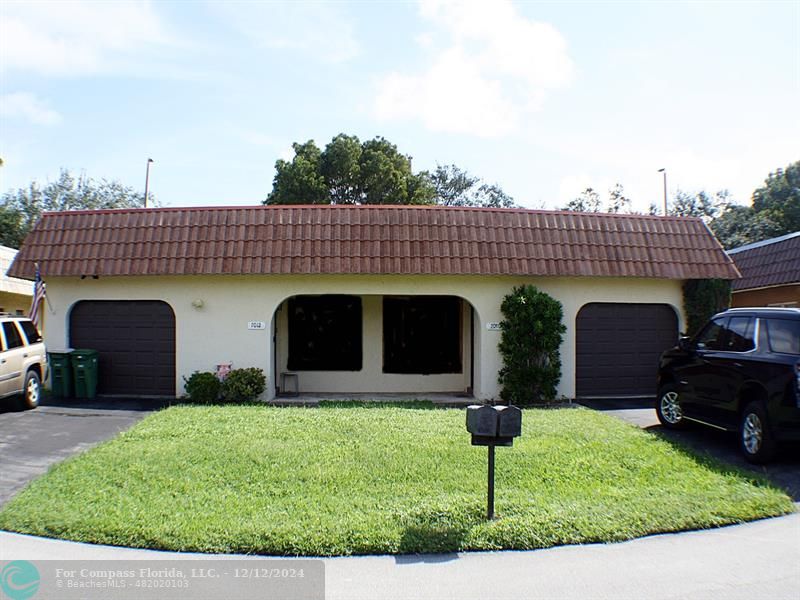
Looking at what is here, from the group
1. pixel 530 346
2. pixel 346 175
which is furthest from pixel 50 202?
pixel 530 346

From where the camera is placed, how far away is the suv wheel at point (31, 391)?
1209 centimetres

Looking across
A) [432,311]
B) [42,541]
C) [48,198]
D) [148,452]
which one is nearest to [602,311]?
[432,311]

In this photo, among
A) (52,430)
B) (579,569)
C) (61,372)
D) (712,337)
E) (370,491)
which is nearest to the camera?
(579,569)

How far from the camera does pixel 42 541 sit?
19.1ft

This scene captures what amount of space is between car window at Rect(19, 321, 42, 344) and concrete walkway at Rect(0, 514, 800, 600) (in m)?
7.68

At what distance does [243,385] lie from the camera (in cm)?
1316

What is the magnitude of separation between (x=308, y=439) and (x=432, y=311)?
7.13 metres

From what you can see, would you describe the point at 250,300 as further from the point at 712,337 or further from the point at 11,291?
the point at 11,291

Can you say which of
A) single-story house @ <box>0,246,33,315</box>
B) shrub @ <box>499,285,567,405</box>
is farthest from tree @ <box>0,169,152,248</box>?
shrub @ <box>499,285,567,405</box>

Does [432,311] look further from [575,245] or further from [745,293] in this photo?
[745,293]

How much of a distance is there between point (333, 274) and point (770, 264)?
13667 millimetres

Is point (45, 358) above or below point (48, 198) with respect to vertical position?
below

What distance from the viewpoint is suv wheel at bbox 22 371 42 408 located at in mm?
12086

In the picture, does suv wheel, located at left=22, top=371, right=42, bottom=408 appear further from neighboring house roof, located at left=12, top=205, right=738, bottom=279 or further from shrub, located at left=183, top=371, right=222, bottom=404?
shrub, located at left=183, top=371, right=222, bottom=404
